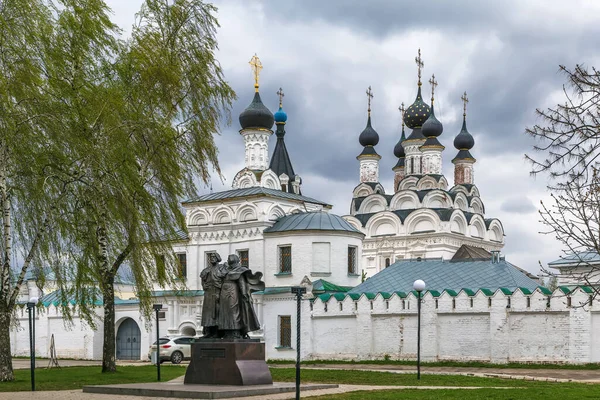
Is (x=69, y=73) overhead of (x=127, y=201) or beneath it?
overhead

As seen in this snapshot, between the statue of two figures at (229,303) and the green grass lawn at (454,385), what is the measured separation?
204 centimetres

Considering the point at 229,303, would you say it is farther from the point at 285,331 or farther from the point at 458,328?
the point at 285,331

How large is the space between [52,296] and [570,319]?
75.5ft

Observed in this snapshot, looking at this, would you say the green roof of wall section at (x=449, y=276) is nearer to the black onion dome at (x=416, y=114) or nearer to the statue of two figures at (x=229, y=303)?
the statue of two figures at (x=229, y=303)

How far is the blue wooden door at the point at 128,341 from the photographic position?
114 feet

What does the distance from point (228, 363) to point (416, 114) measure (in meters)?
40.8

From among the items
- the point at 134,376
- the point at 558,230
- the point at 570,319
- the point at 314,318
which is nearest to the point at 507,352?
the point at 570,319

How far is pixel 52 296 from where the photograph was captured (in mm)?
38156

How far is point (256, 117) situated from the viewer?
39125mm

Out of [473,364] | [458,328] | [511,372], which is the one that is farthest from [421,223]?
[511,372]

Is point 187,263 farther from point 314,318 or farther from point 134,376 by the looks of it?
point 134,376

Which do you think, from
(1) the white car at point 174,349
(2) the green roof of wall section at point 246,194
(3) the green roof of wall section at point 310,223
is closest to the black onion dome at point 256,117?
(2) the green roof of wall section at point 246,194

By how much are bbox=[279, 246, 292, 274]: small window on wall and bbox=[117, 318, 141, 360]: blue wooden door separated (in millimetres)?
6422

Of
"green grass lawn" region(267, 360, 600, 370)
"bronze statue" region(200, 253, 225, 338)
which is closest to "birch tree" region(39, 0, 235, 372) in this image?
"bronze statue" region(200, 253, 225, 338)
